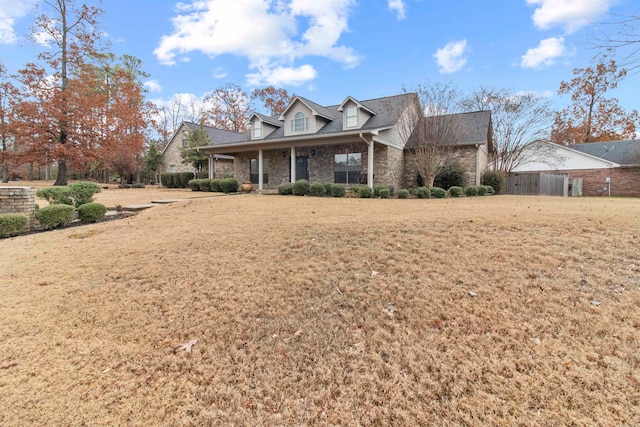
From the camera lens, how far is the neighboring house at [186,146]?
24.3 m

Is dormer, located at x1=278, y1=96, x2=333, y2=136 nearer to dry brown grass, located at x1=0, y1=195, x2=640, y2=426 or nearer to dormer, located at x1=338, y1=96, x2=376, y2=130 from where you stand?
dormer, located at x1=338, y1=96, x2=376, y2=130

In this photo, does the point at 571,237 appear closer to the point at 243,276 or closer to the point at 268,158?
the point at 243,276

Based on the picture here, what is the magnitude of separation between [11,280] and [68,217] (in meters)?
4.64

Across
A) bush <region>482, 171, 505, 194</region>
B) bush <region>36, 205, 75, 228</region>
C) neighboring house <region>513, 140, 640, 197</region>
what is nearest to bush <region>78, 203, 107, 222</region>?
bush <region>36, 205, 75, 228</region>

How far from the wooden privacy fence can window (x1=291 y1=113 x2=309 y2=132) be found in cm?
1328

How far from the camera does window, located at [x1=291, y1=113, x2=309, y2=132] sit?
17734 mm

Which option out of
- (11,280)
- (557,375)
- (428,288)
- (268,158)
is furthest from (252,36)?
(557,375)

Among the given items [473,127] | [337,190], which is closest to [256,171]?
[337,190]

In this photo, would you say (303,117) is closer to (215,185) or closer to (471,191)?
(215,185)

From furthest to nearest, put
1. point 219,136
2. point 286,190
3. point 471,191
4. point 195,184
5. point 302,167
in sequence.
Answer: point 219,136 < point 195,184 < point 302,167 < point 286,190 < point 471,191

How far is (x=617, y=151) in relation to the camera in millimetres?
23531

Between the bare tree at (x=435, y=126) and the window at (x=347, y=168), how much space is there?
3.23m

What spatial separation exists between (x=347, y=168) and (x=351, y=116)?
2.83 meters

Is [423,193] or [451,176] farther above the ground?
[451,176]
